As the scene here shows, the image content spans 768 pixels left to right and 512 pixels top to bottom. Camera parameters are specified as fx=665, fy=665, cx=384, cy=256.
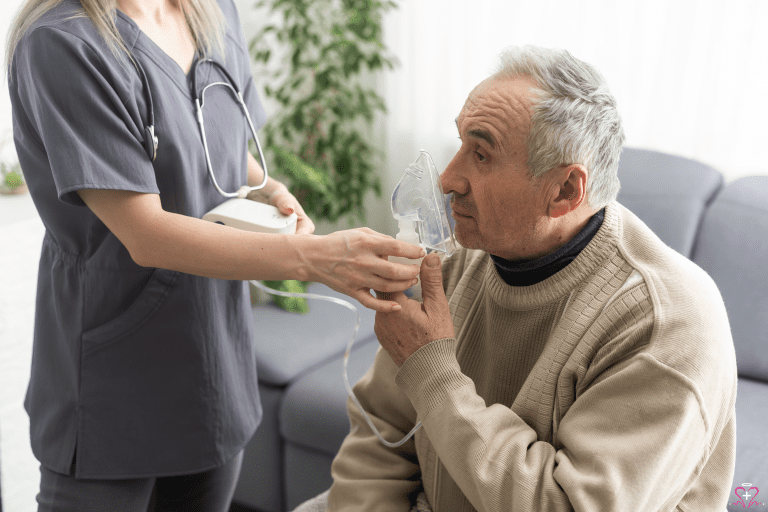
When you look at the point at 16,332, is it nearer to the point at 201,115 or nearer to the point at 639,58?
the point at 201,115

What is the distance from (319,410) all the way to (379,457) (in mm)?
725

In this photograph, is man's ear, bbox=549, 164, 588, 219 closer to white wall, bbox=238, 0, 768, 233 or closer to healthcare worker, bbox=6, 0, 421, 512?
healthcare worker, bbox=6, 0, 421, 512

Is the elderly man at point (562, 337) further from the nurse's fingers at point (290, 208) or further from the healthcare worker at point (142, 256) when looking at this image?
the nurse's fingers at point (290, 208)

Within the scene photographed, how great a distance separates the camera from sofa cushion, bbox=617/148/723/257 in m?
2.07

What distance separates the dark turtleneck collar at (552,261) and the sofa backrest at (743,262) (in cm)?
109

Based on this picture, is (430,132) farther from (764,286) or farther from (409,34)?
(764,286)

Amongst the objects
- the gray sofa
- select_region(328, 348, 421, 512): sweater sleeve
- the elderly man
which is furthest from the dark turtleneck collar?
the gray sofa

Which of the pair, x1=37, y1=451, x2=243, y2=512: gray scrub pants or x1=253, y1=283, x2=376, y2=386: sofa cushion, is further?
x1=253, y1=283, x2=376, y2=386: sofa cushion

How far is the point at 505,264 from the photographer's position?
1185 mm

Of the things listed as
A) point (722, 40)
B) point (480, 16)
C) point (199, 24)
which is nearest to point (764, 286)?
point (722, 40)

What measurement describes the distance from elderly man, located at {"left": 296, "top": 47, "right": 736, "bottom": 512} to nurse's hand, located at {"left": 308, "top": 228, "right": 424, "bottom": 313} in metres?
0.05

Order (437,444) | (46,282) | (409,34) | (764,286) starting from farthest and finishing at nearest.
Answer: (409,34), (764,286), (46,282), (437,444)

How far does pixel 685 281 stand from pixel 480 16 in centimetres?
202

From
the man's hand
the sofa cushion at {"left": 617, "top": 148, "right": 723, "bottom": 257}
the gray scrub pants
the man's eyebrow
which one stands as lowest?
the gray scrub pants
